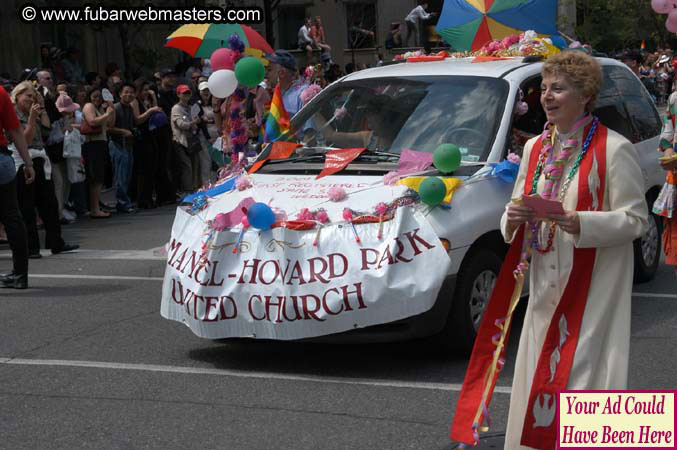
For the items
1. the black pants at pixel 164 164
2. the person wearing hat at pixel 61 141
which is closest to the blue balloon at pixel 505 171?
the person wearing hat at pixel 61 141

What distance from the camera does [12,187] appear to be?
9969mm

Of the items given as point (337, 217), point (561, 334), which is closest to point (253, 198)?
point (337, 217)

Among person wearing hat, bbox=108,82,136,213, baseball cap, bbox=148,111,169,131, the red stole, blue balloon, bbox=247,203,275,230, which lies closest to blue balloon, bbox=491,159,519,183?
blue balloon, bbox=247,203,275,230

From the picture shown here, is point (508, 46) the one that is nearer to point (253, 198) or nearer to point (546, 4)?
point (546, 4)

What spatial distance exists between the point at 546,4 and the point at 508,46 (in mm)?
1415

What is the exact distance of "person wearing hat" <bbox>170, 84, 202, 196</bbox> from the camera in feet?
56.3

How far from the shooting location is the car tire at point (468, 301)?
6.91 metres

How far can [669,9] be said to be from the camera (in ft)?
29.0

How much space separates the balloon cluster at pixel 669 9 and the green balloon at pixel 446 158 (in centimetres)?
246

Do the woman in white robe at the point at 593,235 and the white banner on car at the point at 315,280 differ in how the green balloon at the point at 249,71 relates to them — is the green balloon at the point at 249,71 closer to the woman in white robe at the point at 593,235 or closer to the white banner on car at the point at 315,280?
the white banner on car at the point at 315,280

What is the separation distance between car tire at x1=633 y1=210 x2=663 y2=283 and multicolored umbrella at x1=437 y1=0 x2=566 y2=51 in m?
1.91

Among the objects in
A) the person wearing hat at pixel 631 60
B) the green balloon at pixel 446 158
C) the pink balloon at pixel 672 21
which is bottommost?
the person wearing hat at pixel 631 60

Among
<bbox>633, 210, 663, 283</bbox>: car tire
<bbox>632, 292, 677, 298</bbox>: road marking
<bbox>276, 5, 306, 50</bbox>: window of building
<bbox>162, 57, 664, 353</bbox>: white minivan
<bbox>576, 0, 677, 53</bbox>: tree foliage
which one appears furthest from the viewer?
<bbox>576, 0, 677, 53</bbox>: tree foliage

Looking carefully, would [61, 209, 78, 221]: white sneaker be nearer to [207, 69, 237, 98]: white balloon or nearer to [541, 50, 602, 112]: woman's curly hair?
[207, 69, 237, 98]: white balloon
